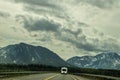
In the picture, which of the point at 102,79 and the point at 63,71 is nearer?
the point at 102,79

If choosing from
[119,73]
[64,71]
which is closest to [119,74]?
[119,73]

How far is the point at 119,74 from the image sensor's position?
339ft

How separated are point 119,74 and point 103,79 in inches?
1681

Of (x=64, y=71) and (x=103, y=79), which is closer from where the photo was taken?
(x=103, y=79)

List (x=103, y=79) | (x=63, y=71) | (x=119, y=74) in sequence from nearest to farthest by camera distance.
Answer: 1. (x=103, y=79)
2. (x=119, y=74)
3. (x=63, y=71)

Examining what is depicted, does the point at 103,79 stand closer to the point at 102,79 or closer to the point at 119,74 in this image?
the point at 102,79

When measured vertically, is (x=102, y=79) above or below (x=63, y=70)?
below

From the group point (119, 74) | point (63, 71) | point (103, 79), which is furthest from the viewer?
point (63, 71)

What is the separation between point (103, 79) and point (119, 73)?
1718 inches

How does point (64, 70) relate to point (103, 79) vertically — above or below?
above

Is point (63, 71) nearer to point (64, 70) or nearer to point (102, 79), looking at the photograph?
point (64, 70)

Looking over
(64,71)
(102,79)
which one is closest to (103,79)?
(102,79)

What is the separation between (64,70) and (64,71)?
1.40 m

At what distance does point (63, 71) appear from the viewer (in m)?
139
